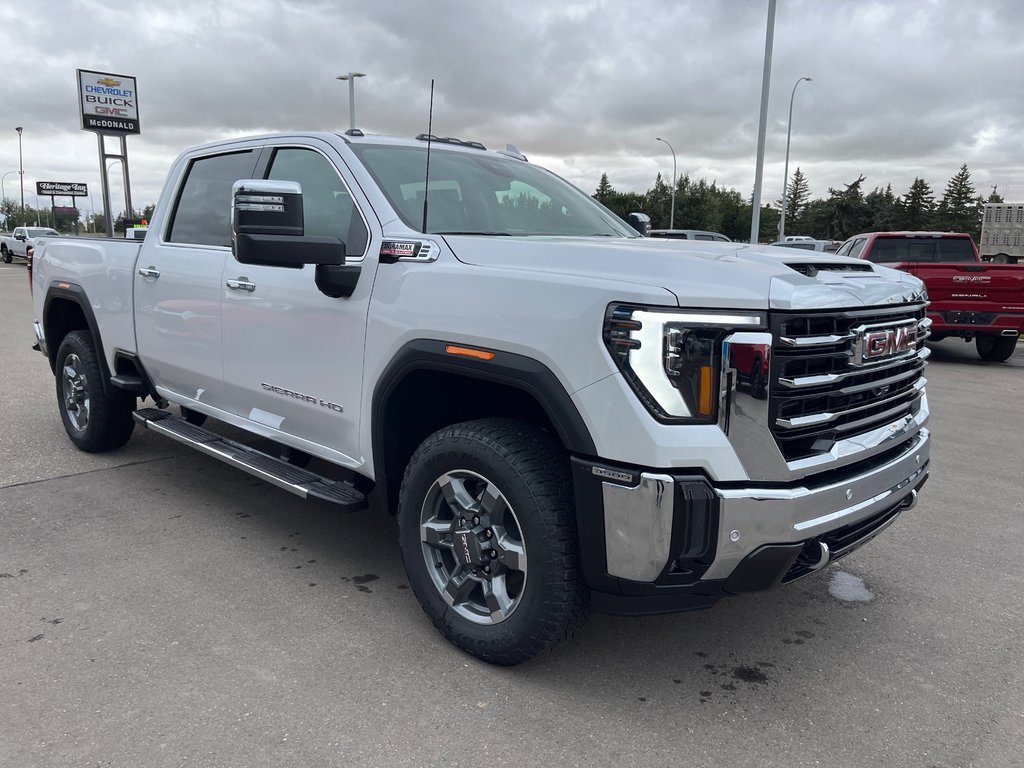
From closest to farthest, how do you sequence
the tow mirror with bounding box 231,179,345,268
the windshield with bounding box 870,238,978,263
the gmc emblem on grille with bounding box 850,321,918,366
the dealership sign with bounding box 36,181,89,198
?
the gmc emblem on grille with bounding box 850,321,918,366, the tow mirror with bounding box 231,179,345,268, the windshield with bounding box 870,238,978,263, the dealership sign with bounding box 36,181,89,198

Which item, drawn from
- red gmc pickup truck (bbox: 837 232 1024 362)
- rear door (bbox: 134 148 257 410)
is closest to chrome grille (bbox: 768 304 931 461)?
rear door (bbox: 134 148 257 410)

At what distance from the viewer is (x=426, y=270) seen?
3.11 meters

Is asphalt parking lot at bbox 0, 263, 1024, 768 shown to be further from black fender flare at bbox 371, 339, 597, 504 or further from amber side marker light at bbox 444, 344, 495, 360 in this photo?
amber side marker light at bbox 444, 344, 495, 360

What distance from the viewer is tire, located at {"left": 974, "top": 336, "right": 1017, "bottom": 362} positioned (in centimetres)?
1164

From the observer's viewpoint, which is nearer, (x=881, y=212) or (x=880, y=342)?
(x=880, y=342)

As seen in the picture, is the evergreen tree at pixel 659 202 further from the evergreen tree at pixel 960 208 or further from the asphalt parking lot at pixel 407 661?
the asphalt parking lot at pixel 407 661

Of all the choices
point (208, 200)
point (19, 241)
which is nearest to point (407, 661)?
point (208, 200)

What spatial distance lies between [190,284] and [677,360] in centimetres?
293

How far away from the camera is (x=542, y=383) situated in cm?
266

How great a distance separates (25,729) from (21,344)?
402 inches

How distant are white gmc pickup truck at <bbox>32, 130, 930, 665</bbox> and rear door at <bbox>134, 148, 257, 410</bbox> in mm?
48

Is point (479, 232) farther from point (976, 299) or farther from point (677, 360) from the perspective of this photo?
point (976, 299)

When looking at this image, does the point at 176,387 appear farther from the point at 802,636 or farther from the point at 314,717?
the point at 802,636

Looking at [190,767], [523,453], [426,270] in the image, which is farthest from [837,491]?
[190,767]
